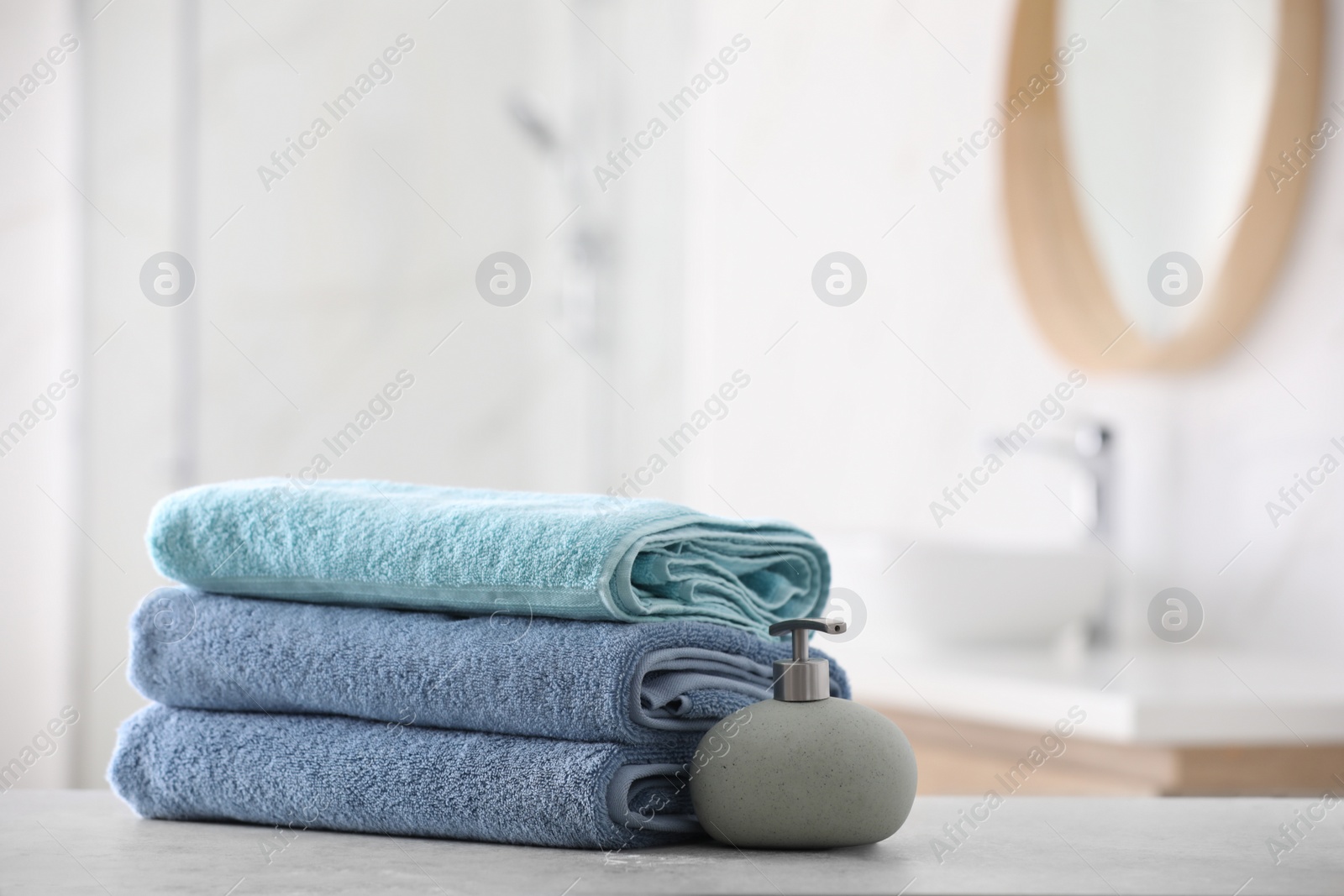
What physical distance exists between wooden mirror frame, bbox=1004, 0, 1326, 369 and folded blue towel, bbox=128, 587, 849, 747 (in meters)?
1.06

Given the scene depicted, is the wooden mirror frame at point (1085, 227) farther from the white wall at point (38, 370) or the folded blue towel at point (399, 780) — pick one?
the white wall at point (38, 370)

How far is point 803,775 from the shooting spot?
22.8 inches

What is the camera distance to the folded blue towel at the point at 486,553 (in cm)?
60

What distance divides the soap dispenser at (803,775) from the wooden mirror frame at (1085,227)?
1115 mm

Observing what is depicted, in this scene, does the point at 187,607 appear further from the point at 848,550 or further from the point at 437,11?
the point at 437,11

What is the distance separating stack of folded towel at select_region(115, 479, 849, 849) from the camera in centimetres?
59

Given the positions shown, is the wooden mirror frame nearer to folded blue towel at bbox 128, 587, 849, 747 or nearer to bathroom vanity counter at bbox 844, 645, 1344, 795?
bathroom vanity counter at bbox 844, 645, 1344, 795

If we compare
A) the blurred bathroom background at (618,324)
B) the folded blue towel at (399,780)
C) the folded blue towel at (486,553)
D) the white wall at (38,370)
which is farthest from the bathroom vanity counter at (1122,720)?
the white wall at (38,370)

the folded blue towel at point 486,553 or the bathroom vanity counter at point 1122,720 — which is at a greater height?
the folded blue towel at point 486,553

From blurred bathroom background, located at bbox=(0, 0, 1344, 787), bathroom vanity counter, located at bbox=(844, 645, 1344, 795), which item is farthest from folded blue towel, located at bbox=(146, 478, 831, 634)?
blurred bathroom background, located at bbox=(0, 0, 1344, 787)

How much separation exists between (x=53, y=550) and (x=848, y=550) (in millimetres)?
1253

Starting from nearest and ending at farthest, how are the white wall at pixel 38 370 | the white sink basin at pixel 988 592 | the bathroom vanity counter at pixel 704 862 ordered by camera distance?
the bathroom vanity counter at pixel 704 862, the white sink basin at pixel 988 592, the white wall at pixel 38 370

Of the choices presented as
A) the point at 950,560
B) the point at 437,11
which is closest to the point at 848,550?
the point at 950,560

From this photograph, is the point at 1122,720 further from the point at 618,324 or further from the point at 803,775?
the point at 618,324
